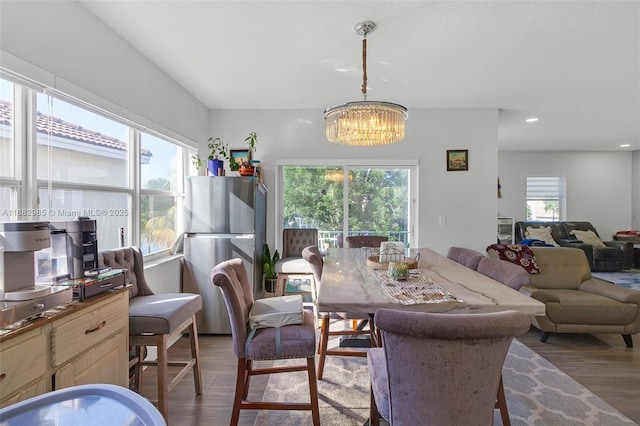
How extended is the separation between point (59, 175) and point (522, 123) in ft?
18.1

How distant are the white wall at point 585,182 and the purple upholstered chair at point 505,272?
5.86m

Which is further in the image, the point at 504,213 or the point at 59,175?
the point at 504,213

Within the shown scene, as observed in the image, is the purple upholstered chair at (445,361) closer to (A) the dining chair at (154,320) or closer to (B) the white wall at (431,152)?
(A) the dining chair at (154,320)

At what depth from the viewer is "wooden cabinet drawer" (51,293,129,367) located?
1190 mm

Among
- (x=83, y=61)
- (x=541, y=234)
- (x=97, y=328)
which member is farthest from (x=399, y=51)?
(x=541, y=234)

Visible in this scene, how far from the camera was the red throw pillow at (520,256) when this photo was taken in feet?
10.5

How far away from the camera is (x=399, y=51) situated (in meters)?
2.49

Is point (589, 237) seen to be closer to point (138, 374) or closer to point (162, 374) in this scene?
point (162, 374)

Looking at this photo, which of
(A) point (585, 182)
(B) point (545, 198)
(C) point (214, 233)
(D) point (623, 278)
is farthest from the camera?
(B) point (545, 198)

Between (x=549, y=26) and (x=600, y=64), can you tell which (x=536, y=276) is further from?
(x=549, y=26)

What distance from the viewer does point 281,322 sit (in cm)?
178

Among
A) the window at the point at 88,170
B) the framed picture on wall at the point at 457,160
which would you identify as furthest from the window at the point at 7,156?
the framed picture on wall at the point at 457,160

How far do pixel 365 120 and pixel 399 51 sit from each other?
862mm

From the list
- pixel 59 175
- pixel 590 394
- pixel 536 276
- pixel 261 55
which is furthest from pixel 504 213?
pixel 59 175
